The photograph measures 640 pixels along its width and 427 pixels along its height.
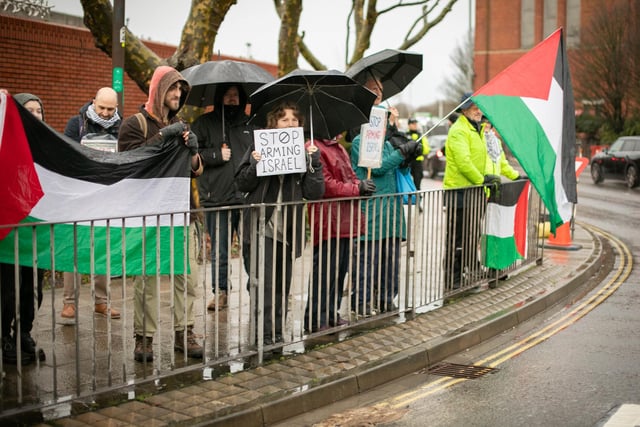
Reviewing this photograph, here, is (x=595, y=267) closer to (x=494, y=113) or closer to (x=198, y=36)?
(x=494, y=113)

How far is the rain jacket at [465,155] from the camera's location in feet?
30.5

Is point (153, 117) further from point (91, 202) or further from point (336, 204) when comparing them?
point (336, 204)

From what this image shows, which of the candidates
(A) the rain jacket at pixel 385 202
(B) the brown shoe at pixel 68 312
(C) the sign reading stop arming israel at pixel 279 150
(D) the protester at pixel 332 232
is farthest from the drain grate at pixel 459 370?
(B) the brown shoe at pixel 68 312

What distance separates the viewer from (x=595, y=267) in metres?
11.8

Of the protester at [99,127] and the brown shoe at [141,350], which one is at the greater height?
the protester at [99,127]

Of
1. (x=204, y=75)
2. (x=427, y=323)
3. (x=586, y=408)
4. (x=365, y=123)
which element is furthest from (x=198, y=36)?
(x=586, y=408)

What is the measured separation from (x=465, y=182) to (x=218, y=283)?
3883 mm

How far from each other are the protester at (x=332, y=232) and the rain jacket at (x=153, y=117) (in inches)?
53.5

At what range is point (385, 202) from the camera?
7.62 metres

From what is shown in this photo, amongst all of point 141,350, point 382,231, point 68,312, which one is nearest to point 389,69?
point 382,231

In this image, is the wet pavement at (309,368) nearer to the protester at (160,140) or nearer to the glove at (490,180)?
the protester at (160,140)

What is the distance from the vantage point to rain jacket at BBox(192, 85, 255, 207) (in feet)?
25.8

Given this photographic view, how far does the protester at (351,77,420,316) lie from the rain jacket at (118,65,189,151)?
1950 mm

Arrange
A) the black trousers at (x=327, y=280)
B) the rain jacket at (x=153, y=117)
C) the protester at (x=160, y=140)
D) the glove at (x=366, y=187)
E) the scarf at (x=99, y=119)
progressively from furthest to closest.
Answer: the scarf at (x=99, y=119) → the glove at (x=366, y=187) → the black trousers at (x=327, y=280) → the rain jacket at (x=153, y=117) → the protester at (x=160, y=140)
